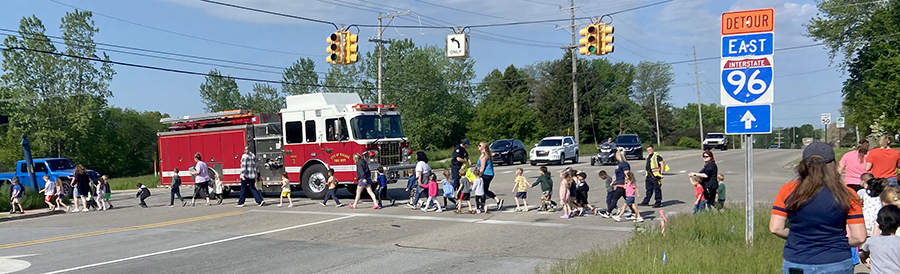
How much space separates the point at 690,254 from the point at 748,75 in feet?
7.69

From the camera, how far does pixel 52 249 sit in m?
11.9

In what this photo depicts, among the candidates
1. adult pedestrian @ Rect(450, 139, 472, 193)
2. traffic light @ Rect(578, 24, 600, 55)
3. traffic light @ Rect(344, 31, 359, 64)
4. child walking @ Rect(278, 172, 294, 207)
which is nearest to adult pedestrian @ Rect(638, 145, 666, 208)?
adult pedestrian @ Rect(450, 139, 472, 193)

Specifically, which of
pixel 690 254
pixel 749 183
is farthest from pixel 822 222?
pixel 749 183

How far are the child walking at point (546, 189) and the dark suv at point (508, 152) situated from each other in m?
21.3

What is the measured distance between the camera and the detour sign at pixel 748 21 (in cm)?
797

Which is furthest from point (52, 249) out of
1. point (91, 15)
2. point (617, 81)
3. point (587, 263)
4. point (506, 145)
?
point (617, 81)

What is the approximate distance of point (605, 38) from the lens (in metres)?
22.8

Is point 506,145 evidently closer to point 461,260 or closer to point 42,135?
point 461,260

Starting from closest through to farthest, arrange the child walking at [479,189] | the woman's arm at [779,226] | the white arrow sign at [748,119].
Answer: the woman's arm at [779,226]
the white arrow sign at [748,119]
the child walking at [479,189]

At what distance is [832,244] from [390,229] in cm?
950

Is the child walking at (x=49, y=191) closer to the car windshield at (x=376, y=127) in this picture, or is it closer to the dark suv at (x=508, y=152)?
the car windshield at (x=376, y=127)

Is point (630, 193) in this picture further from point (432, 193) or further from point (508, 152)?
point (508, 152)

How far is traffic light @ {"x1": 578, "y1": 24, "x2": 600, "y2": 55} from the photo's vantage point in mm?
22594

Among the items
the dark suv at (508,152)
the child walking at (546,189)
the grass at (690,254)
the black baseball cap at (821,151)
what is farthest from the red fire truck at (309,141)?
the dark suv at (508,152)
